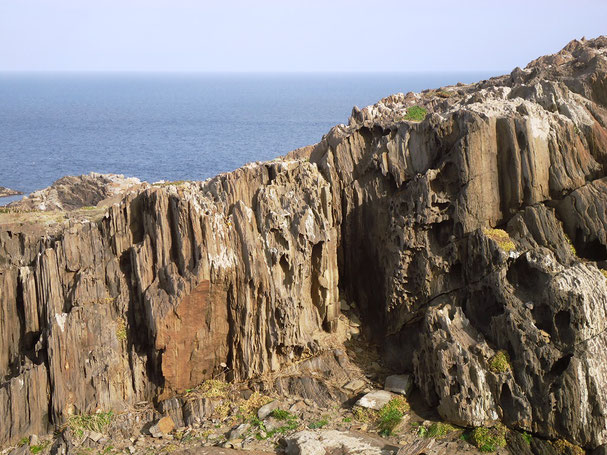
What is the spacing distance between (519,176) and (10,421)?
2185 cm

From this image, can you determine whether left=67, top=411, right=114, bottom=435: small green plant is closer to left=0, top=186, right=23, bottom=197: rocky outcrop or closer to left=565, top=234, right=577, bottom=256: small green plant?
left=565, top=234, right=577, bottom=256: small green plant

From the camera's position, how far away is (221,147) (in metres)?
130

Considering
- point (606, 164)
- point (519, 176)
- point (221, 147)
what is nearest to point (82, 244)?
point (519, 176)

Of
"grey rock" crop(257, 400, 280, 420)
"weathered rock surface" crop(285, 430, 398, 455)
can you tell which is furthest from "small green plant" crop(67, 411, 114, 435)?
"weathered rock surface" crop(285, 430, 398, 455)

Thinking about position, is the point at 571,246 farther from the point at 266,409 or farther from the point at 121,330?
the point at 121,330

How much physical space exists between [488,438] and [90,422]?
14622 mm

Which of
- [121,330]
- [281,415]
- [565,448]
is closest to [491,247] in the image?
[565,448]

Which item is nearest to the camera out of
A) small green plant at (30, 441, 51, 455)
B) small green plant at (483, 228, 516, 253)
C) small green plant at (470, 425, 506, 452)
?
small green plant at (470, 425, 506, 452)

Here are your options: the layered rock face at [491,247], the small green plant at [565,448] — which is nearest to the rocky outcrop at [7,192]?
the layered rock face at [491,247]

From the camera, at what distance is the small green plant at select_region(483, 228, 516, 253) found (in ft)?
90.8

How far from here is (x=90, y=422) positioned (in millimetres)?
27031

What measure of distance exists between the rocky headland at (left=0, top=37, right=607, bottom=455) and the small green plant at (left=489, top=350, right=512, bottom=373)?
0.11 metres

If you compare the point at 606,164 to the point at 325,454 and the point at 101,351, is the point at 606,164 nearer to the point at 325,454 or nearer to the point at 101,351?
the point at 325,454

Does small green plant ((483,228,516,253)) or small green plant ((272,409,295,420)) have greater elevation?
small green plant ((483,228,516,253))
